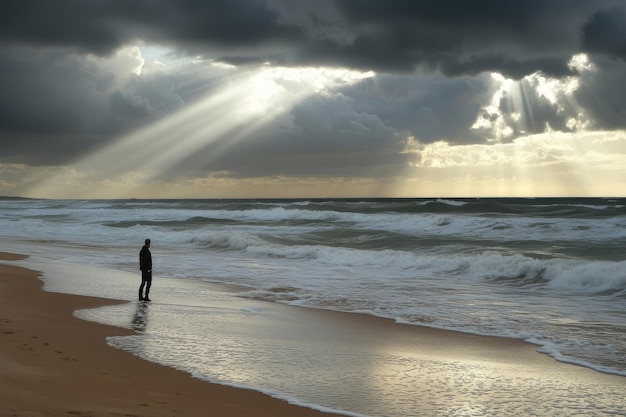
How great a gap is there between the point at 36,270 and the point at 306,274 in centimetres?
823

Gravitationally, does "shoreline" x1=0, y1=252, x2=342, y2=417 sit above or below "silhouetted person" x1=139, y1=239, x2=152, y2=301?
below

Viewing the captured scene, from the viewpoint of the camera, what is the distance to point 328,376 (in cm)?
759

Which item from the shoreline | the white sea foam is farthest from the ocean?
the shoreline

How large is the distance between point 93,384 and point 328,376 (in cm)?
272

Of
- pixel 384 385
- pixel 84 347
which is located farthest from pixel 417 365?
pixel 84 347

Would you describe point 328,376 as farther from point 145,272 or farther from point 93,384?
point 145,272

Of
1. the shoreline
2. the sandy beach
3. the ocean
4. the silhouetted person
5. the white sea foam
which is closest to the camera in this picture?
the shoreline

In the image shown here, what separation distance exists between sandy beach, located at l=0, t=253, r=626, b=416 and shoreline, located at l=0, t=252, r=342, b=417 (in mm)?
11

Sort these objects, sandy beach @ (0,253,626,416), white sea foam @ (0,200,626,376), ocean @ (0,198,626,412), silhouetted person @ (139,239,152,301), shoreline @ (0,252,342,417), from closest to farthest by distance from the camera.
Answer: shoreline @ (0,252,342,417) < sandy beach @ (0,253,626,416) < ocean @ (0,198,626,412) < white sea foam @ (0,200,626,376) < silhouetted person @ (139,239,152,301)

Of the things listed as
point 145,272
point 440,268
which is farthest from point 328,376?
point 440,268

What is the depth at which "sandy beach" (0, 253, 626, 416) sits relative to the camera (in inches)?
239

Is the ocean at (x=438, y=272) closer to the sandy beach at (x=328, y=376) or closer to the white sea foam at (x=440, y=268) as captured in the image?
the white sea foam at (x=440, y=268)

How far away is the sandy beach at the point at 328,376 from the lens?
19.9 ft

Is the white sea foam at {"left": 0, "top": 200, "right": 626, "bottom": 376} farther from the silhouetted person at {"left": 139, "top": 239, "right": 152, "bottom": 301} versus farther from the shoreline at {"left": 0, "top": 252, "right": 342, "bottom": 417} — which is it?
the shoreline at {"left": 0, "top": 252, "right": 342, "bottom": 417}
